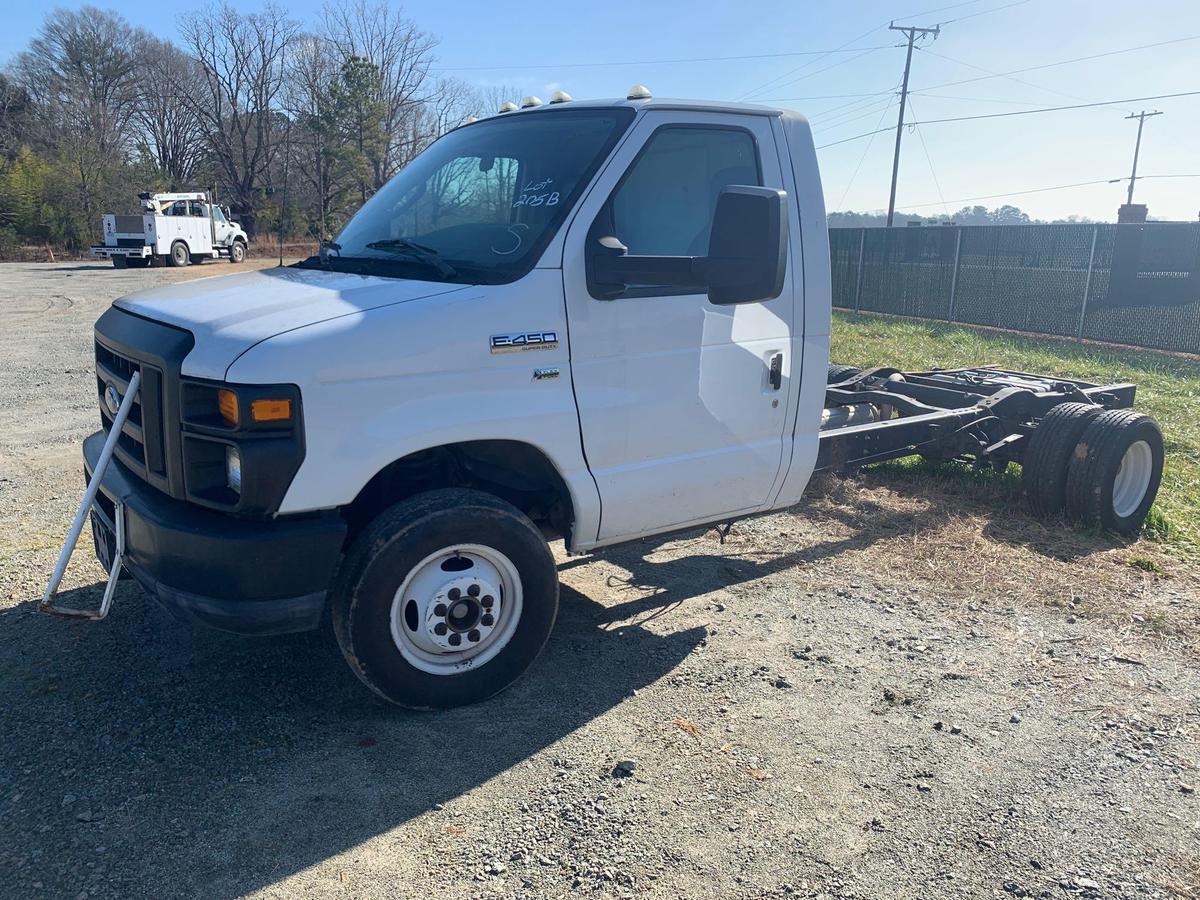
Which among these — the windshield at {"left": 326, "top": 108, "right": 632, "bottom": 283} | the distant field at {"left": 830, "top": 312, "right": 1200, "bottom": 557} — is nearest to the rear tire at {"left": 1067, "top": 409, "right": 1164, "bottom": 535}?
the distant field at {"left": 830, "top": 312, "right": 1200, "bottom": 557}

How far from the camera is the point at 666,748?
3568 millimetres

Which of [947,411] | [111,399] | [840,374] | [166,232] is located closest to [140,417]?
[111,399]

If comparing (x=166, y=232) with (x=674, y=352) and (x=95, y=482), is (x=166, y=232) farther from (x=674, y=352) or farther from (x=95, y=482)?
(x=674, y=352)

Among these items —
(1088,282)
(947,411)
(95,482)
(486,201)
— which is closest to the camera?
(95,482)

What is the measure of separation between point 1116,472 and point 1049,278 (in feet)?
40.3

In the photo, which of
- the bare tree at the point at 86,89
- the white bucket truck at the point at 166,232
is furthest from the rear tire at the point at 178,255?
the bare tree at the point at 86,89

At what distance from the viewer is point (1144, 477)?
6.48 meters

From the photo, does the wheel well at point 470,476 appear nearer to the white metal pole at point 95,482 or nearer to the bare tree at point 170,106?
the white metal pole at point 95,482

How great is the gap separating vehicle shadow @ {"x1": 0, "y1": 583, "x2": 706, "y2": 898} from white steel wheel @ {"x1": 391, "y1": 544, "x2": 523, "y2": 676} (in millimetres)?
262

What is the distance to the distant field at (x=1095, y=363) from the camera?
6758 millimetres

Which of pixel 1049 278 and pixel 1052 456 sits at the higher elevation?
pixel 1049 278

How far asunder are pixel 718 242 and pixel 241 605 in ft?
7.31

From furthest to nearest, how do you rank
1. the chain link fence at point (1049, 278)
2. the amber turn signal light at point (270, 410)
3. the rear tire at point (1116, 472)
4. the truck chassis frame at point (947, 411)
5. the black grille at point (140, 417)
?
1. the chain link fence at point (1049, 278)
2. the rear tire at point (1116, 472)
3. the truck chassis frame at point (947, 411)
4. the black grille at point (140, 417)
5. the amber turn signal light at point (270, 410)

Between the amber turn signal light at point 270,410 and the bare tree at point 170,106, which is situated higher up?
the bare tree at point 170,106
